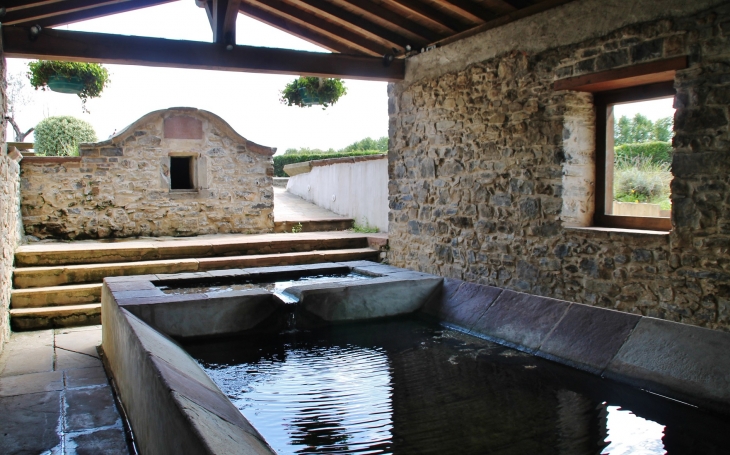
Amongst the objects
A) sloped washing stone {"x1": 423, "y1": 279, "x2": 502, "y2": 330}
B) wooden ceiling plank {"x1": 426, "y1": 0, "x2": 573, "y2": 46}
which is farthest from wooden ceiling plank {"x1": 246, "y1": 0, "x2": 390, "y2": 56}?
sloped washing stone {"x1": 423, "y1": 279, "x2": 502, "y2": 330}

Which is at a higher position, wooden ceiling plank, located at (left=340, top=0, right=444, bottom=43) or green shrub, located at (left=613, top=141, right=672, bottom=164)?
wooden ceiling plank, located at (left=340, top=0, right=444, bottom=43)

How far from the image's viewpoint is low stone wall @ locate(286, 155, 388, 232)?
914 cm

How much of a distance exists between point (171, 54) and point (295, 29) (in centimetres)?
176

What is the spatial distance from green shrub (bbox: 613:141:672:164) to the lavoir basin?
5.47 feet

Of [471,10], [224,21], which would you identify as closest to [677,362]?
[471,10]

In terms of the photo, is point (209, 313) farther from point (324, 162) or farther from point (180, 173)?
point (324, 162)

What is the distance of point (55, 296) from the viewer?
223 inches

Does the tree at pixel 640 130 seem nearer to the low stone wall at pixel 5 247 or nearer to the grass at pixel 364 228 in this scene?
the grass at pixel 364 228

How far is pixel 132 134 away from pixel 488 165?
5.65 meters

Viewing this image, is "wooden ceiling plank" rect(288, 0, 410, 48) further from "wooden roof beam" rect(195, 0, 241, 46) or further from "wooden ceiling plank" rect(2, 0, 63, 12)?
"wooden ceiling plank" rect(2, 0, 63, 12)

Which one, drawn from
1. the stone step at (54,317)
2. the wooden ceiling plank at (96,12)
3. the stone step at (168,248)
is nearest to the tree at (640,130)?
the stone step at (168,248)

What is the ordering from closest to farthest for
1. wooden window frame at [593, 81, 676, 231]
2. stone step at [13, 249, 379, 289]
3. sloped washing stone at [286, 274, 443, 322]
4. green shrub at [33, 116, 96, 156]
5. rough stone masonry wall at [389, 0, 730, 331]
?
rough stone masonry wall at [389, 0, 730, 331]
wooden window frame at [593, 81, 676, 231]
sloped washing stone at [286, 274, 443, 322]
stone step at [13, 249, 379, 289]
green shrub at [33, 116, 96, 156]

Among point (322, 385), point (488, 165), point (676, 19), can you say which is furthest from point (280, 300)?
point (676, 19)

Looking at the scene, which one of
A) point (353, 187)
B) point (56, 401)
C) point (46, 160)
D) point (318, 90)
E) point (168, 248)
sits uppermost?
point (318, 90)
